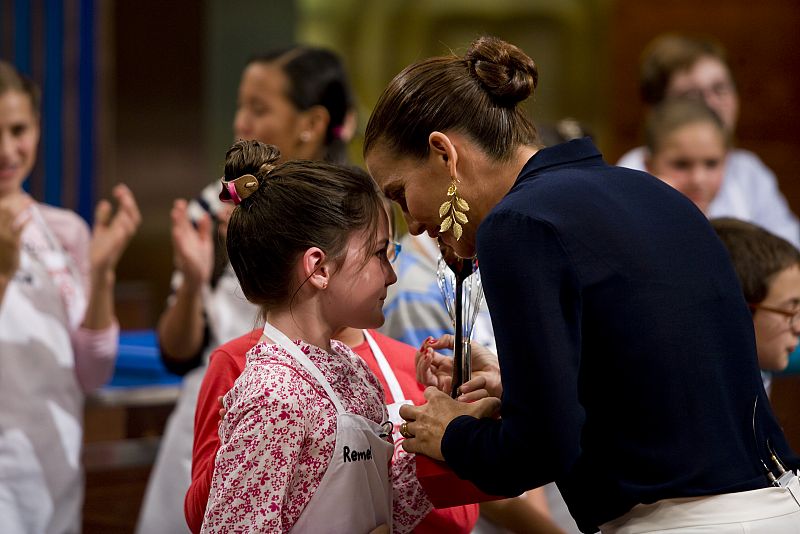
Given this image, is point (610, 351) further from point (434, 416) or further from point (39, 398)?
point (39, 398)

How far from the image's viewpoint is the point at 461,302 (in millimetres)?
1690

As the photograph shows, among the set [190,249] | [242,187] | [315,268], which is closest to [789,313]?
[315,268]

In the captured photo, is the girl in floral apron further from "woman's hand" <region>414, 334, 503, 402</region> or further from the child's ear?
"woman's hand" <region>414, 334, 503, 402</region>

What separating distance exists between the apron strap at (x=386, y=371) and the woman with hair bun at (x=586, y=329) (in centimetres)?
23

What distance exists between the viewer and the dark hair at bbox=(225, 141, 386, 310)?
5.22 feet

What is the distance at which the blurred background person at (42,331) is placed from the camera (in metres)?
2.60

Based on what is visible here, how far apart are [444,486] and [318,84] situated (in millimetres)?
1563

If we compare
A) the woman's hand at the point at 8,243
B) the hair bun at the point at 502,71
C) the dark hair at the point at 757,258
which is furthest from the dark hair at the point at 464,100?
the woman's hand at the point at 8,243

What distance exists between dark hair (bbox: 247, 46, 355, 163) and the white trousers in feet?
5.07

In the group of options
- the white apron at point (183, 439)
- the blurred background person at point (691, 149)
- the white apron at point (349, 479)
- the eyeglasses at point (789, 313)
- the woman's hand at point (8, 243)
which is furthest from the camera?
the blurred background person at point (691, 149)

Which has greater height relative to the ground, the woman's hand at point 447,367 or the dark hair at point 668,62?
the dark hair at point 668,62

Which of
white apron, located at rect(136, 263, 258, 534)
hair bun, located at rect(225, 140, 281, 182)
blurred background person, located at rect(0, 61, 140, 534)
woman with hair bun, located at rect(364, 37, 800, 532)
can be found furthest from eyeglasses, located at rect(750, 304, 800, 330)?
blurred background person, located at rect(0, 61, 140, 534)

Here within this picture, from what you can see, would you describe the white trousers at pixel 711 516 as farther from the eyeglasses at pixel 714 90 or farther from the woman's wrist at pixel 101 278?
the eyeglasses at pixel 714 90

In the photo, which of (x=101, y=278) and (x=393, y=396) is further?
(x=101, y=278)
